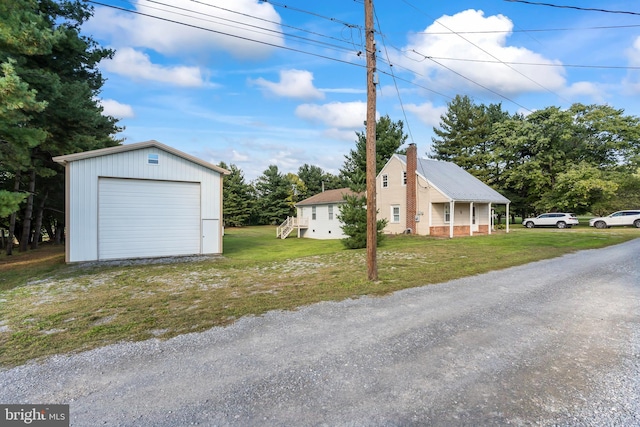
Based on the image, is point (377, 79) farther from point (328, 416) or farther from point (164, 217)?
point (164, 217)

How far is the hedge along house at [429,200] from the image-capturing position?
2202 cm

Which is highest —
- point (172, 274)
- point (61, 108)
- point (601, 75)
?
point (601, 75)

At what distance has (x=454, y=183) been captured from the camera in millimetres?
24062

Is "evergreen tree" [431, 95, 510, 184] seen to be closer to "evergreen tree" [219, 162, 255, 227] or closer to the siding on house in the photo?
the siding on house

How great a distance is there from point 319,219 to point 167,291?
21134 millimetres

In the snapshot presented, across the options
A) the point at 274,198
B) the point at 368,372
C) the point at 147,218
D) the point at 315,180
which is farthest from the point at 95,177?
the point at 315,180

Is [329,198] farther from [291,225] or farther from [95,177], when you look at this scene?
[95,177]

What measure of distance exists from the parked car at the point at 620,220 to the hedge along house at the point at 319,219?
20.1 metres

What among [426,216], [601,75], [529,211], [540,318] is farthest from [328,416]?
[529,211]

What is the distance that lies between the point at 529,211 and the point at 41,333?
4472 cm

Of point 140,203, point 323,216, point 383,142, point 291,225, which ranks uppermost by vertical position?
point 383,142

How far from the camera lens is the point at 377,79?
8.05 m

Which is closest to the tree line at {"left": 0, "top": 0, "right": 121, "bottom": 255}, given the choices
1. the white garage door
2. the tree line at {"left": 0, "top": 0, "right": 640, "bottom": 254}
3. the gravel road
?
the tree line at {"left": 0, "top": 0, "right": 640, "bottom": 254}

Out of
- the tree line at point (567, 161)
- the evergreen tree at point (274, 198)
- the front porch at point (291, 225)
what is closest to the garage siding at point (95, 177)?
the front porch at point (291, 225)
